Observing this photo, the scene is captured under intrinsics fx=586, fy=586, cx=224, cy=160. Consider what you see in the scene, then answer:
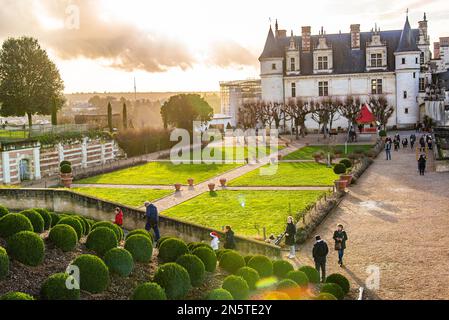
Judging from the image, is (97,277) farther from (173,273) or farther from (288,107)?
(288,107)

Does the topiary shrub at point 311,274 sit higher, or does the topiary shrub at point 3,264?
the topiary shrub at point 3,264

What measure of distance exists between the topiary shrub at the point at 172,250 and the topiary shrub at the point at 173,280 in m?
1.71

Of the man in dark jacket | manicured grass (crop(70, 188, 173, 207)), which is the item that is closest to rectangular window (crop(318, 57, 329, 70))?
manicured grass (crop(70, 188, 173, 207))

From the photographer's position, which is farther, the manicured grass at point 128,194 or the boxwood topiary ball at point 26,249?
the manicured grass at point 128,194

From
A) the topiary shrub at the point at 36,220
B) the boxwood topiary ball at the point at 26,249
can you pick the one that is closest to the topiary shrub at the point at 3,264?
the boxwood topiary ball at the point at 26,249

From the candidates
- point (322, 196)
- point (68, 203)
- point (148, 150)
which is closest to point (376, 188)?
point (322, 196)

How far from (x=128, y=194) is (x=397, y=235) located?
1340 centimetres

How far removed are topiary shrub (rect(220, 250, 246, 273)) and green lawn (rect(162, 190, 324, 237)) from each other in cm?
543

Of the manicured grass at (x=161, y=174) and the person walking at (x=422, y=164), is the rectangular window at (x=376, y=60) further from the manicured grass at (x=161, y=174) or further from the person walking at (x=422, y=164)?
the person walking at (x=422, y=164)

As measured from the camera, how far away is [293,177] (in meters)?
30.5

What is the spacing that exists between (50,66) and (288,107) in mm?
23145

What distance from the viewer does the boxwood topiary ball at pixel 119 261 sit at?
1088 cm

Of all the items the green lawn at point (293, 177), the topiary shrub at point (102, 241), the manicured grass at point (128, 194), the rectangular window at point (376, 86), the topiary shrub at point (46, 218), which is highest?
the rectangular window at point (376, 86)

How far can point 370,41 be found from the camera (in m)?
62.5
